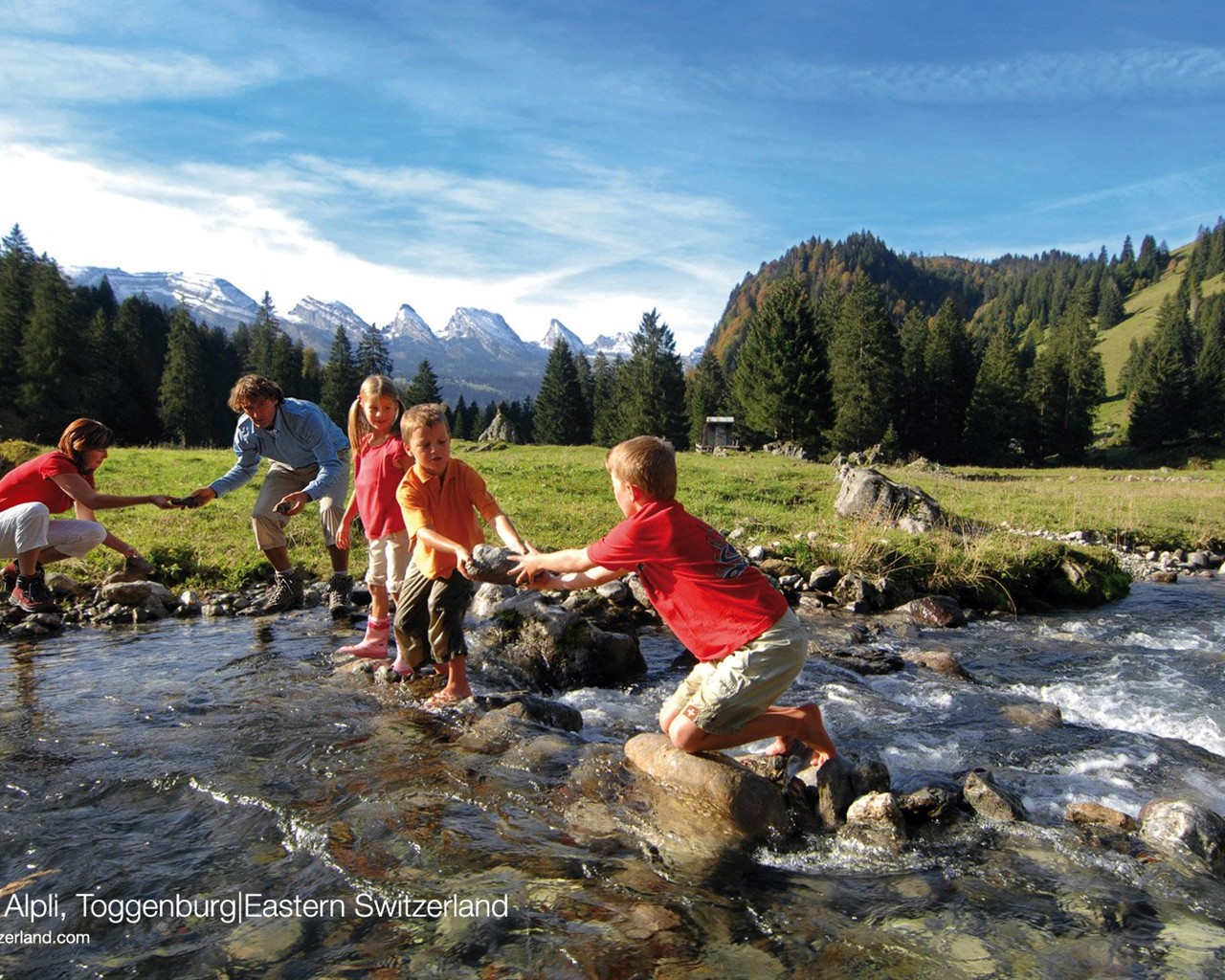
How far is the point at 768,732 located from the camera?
5055 mm

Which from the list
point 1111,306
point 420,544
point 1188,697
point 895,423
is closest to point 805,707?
point 420,544

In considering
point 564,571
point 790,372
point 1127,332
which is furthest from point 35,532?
point 1127,332

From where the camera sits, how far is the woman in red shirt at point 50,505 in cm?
850

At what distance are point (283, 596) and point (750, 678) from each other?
7.61 meters

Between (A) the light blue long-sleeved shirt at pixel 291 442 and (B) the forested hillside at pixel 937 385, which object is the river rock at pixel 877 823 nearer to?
(A) the light blue long-sleeved shirt at pixel 291 442

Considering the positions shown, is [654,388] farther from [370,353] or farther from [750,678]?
[750,678]

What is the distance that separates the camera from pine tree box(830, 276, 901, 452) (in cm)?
5672

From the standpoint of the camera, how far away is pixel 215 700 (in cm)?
658

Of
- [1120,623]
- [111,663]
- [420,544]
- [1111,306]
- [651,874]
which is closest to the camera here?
[651,874]

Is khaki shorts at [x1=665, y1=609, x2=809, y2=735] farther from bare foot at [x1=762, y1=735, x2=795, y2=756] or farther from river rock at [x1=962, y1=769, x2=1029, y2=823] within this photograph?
river rock at [x1=962, y1=769, x2=1029, y2=823]

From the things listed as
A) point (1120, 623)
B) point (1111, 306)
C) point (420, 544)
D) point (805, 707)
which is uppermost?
point (1111, 306)

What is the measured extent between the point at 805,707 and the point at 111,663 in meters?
6.78

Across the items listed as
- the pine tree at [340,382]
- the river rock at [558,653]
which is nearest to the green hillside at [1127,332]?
the pine tree at [340,382]

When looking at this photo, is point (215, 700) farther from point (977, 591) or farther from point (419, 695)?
point (977, 591)
